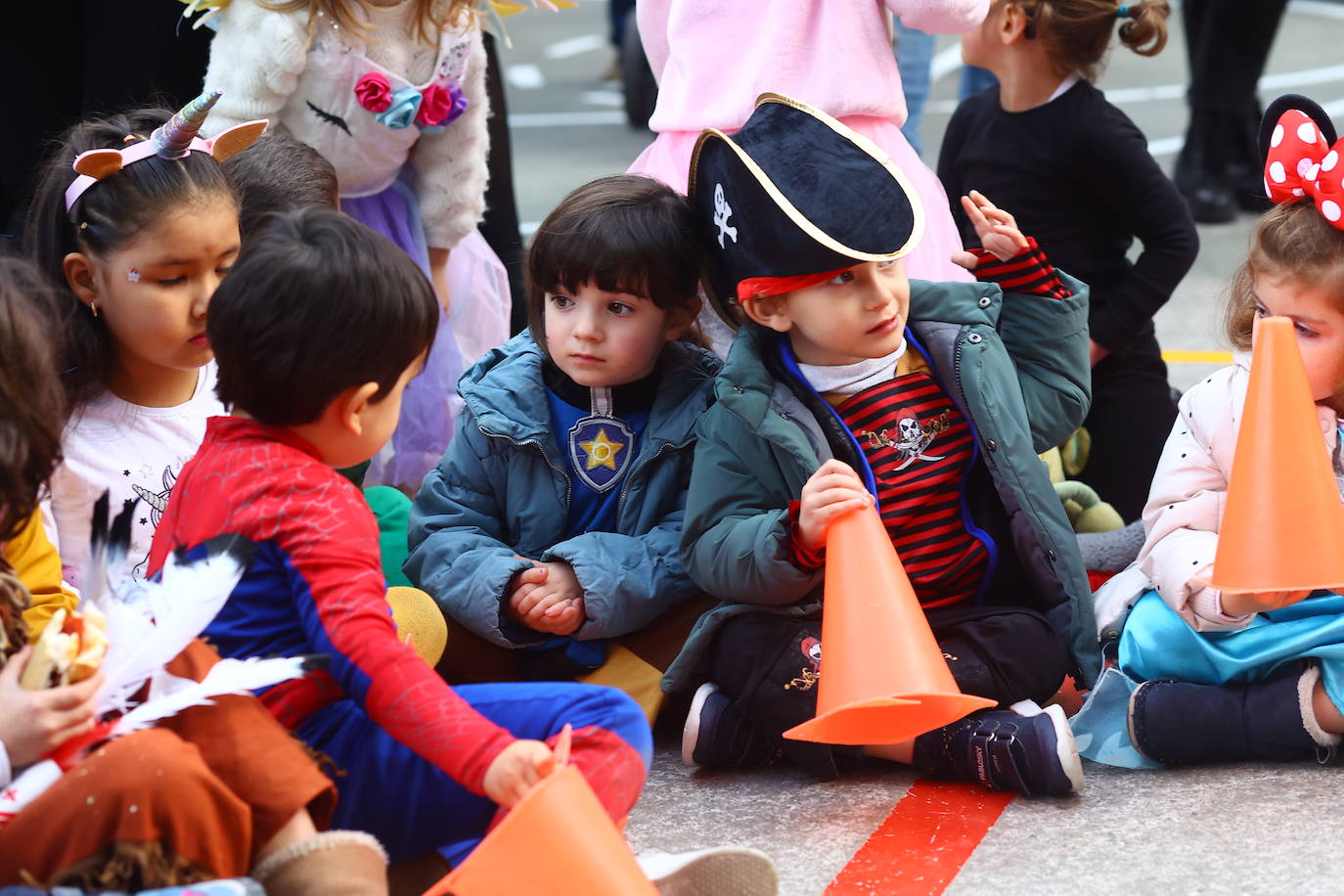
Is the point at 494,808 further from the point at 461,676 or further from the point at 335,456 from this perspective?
the point at 461,676

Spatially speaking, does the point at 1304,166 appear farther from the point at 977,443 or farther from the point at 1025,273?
the point at 977,443

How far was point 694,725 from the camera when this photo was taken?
2479 millimetres

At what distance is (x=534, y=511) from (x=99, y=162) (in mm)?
876

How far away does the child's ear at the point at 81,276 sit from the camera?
2.45 meters

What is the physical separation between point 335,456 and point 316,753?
0.36m

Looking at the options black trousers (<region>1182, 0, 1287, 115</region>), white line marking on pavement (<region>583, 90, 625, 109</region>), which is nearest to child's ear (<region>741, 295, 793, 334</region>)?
black trousers (<region>1182, 0, 1287, 115</region>)

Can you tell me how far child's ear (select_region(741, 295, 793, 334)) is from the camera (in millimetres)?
2516

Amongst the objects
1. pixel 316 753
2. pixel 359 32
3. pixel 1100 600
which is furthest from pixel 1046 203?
pixel 316 753

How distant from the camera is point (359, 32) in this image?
322 cm

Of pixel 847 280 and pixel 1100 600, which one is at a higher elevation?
pixel 847 280

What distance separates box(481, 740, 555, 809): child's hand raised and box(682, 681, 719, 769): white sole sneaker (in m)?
0.82

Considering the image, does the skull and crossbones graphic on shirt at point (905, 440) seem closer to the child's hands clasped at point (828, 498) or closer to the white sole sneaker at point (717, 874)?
the child's hands clasped at point (828, 498)

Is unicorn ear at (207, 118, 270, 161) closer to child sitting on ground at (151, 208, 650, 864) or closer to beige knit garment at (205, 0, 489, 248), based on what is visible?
beige knit garment at (205, 0, 489, 248)

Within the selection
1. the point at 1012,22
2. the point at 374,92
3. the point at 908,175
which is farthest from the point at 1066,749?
the point at 374,92
